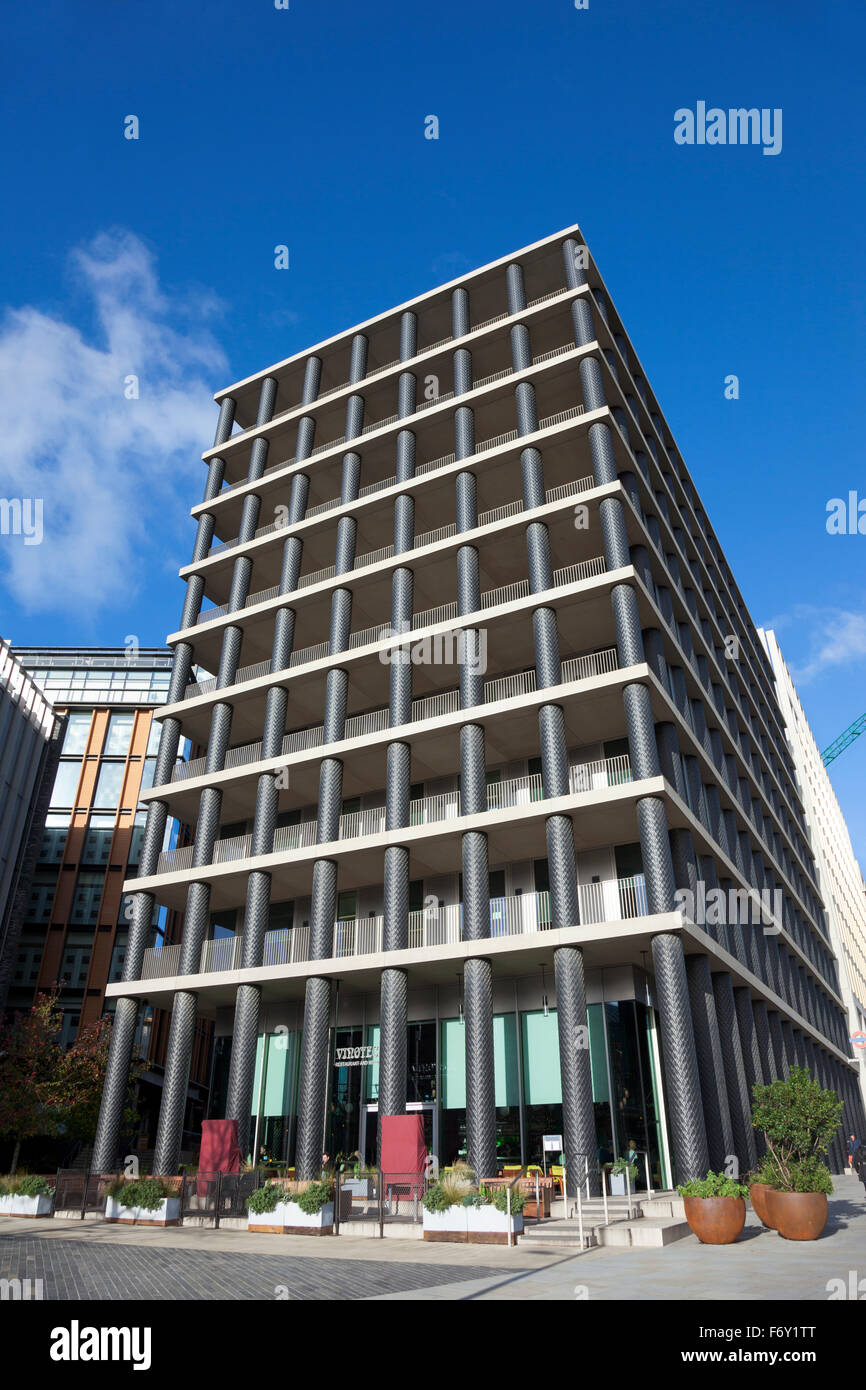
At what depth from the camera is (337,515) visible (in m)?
33.6

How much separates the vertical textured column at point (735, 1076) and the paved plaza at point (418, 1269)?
825 cm

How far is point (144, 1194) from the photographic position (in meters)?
22.5

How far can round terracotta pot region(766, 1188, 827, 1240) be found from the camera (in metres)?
15.2

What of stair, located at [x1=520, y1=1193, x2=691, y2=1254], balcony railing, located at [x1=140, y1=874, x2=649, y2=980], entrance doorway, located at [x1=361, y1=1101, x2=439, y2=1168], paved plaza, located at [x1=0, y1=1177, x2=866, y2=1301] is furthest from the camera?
entrance doorway, located at [x1=361, y1=1101, x2=439, y2=1168]

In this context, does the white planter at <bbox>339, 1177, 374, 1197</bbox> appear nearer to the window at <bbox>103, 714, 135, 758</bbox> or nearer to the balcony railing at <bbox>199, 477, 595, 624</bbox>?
the balcony railing at <bbox>199, 477, 595, 624</bbox>

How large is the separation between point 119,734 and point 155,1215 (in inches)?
1574

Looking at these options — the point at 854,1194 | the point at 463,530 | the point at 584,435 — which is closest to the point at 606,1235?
the point at 854,1194

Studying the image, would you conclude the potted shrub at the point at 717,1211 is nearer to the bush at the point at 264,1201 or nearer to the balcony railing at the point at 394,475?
the bush at the point at 264,1201

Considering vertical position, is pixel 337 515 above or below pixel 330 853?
above

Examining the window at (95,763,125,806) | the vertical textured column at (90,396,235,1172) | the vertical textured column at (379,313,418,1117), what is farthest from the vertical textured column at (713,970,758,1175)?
the window at (95,763,125,806)

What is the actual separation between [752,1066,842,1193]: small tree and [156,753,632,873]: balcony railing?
1055cm

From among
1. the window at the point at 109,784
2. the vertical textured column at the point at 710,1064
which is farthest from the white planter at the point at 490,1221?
the window at the point at 109,784
